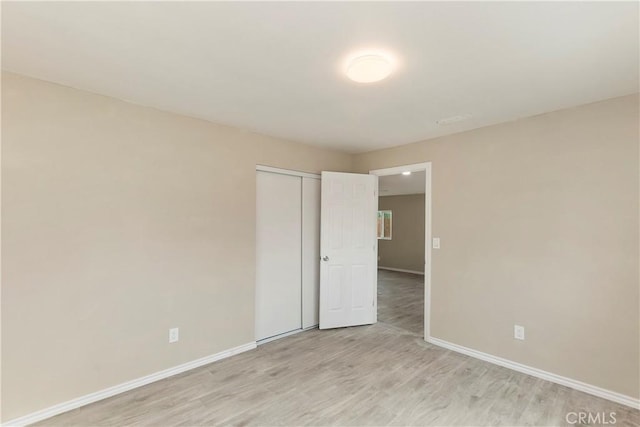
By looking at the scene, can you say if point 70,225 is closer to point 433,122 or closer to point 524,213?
point 433,122

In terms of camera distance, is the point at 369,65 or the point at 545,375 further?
the point at 545,375

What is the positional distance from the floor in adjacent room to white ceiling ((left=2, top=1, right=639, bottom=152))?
237 centimetres

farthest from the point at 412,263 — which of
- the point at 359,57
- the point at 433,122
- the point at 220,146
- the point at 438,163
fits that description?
the point at 359,57

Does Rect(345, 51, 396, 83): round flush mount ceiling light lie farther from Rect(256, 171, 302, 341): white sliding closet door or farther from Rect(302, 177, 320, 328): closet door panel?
Rect(302, 177, 320, 328): closet door panel

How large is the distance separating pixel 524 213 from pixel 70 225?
3808 mm

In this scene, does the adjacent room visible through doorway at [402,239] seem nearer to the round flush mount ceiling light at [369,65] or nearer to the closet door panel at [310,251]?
the closet door panel at [310,251]

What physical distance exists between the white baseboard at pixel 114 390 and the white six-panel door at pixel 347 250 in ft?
4.25

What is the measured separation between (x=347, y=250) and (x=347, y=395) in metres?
A: 1.89

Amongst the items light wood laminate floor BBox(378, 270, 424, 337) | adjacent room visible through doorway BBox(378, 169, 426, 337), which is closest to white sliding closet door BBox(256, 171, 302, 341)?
light wood laminate floor BBox(378, 270, 424, 337)

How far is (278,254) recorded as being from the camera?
3725 mm

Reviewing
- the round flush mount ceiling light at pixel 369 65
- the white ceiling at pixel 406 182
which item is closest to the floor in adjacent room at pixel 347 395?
the round flush mount ceiling light at pixel 369 65

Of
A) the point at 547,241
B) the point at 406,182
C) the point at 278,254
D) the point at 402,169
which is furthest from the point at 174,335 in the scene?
the point at 406,182

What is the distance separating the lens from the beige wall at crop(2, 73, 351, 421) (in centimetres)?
207

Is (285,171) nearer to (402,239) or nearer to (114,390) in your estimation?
(114,390)
